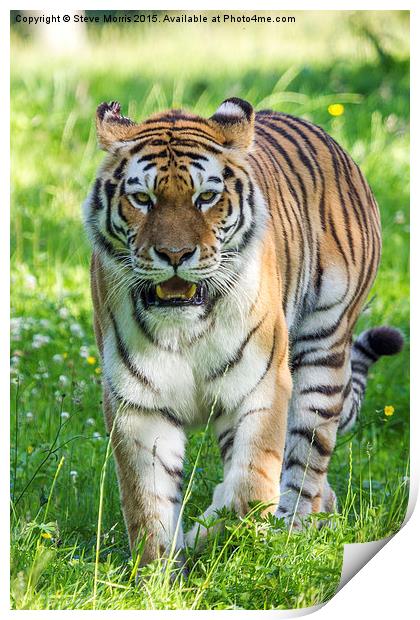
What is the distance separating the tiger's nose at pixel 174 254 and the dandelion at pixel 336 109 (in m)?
1.28

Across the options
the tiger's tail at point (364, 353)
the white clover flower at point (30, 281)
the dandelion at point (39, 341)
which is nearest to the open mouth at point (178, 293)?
the tiger's tail at point (364, 353)

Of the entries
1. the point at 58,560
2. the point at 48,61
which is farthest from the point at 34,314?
the point at 58,560

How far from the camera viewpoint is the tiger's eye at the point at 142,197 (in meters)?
3.57

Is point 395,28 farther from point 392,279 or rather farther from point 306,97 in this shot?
point 392,279

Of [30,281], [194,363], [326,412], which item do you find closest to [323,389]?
[326,412]

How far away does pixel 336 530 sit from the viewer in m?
3.84

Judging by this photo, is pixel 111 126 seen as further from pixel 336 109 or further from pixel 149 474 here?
pixel 336 109

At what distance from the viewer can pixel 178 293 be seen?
3.56m

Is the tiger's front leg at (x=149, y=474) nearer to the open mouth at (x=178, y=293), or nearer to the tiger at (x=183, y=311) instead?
the tiger at (x=183, y=311)

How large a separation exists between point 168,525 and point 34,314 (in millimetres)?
1594

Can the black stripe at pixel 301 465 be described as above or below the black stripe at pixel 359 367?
below

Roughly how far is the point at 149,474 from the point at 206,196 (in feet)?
2.72

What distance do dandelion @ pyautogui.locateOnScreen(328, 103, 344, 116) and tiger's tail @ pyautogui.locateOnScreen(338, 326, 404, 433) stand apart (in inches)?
30.8

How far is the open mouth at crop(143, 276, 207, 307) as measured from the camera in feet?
11.6
